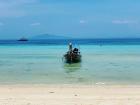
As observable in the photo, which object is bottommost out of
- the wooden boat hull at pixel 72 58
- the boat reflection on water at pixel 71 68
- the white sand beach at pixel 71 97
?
the boat reflection on water at pixel 71 68

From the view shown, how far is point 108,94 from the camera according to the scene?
1355cm

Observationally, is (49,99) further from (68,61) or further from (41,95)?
(68,61)

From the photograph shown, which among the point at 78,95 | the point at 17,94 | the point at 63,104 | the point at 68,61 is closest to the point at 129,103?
the point at 63,104

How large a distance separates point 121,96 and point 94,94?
1005mm

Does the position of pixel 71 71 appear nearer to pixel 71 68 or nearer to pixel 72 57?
pixel 71 68

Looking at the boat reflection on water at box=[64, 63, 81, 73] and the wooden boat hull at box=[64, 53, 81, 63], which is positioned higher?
the wooden boat hull at box=[64, 53, 81, 63]

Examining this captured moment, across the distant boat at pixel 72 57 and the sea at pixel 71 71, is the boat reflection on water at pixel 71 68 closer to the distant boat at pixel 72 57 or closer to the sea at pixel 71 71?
the sea at pixel 71 71

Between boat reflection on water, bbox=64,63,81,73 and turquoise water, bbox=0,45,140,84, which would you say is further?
boat reflection on water, bbox=64,63,81,73

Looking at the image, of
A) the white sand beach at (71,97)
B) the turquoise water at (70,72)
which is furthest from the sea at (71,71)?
the white sand beach at (71,97)

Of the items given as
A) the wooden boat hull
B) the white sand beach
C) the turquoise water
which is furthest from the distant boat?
the white sand beach

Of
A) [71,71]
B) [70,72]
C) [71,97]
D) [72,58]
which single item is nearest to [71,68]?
[71,71]

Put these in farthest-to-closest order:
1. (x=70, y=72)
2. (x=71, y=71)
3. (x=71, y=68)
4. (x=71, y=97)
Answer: (x=71, y=68)
(x=71, y=71)
(x=70, y=72)
(x=71, y=97)

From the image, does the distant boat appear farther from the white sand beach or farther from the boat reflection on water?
the white sand beach

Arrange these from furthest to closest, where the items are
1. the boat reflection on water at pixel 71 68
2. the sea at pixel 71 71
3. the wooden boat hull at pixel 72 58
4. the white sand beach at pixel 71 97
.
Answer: the wooden boat hull at pixel 72 58, the boat reflection on water at pixel 71 68, the sea at pixel 71 71, the white sand beach at pixel 71 97
